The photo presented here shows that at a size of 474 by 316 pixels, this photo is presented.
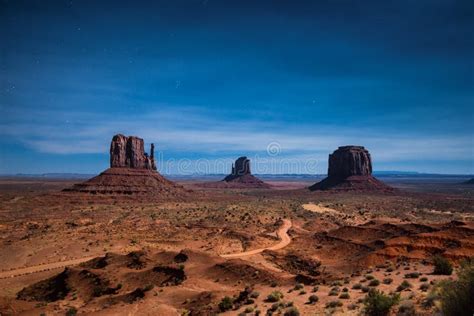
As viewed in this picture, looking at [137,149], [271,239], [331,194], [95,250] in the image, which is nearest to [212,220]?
[271,239]

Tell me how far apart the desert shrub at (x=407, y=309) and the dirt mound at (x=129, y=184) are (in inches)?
3717

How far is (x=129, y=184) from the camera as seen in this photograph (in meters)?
105

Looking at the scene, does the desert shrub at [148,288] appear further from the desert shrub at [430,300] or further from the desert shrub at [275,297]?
the desert shrub at [430,300]

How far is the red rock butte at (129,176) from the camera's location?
10012 cm

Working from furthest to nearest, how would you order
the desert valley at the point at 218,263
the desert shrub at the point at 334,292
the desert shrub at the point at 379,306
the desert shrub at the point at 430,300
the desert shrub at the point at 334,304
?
the desert valley at the point at 218,263 → the desert shrub at the point at 334,292 → the desert shrub at the point at 334,304 → the desert shrub at the point at 430,300 → the desert shrub at the point at 379,306

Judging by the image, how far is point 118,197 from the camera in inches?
3757

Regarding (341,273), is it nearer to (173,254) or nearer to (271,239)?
(173,254)

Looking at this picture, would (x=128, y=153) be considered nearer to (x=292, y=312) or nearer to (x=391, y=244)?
(x=391, y=244)

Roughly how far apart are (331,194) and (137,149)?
71.1 m

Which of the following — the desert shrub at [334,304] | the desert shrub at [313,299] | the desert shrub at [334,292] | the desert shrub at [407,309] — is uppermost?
the desert shrub at [407,309]

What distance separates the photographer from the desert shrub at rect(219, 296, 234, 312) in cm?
1830

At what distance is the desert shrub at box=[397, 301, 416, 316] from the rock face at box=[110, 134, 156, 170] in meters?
109

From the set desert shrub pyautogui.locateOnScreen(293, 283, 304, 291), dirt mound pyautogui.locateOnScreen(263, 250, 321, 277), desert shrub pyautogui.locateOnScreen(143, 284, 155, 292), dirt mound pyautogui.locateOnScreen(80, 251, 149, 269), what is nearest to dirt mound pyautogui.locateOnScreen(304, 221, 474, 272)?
dirt mound pyautogui.locateOnScreen(263, 250, 321, 277)

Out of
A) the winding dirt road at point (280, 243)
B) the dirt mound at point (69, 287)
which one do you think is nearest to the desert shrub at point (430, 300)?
the dirt mound at point (69, 287)
